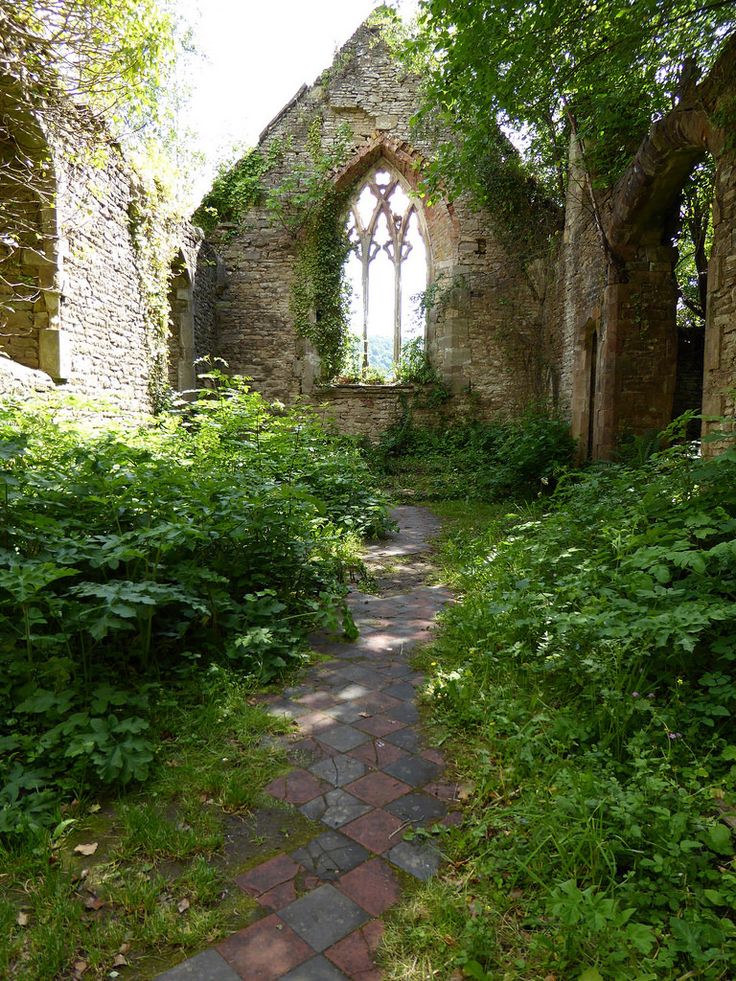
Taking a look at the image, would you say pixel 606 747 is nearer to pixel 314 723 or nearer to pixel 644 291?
pixel 314 723

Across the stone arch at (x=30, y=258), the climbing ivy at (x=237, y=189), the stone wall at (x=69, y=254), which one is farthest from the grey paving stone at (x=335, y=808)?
the climbing ivy at (x=237, y=189)

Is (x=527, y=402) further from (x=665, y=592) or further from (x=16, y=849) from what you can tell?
(x=16, y=849)

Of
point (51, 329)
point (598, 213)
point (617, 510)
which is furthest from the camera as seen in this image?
point (598, 213)

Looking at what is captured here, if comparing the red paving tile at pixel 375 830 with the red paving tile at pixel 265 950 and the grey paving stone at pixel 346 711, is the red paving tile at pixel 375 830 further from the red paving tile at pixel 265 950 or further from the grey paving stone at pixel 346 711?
the grey paving stone at pixel 346 711

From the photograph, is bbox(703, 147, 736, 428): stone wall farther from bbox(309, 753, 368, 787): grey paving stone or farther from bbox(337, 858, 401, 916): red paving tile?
bbox(337, 858, 401, 916): red paving tile

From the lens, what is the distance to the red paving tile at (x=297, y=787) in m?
2.15

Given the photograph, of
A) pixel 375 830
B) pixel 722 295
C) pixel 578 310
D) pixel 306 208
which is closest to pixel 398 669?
pixel 375 830

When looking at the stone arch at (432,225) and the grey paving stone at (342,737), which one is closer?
the grey paving stone at (342,737)

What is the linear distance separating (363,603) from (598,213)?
6873mm

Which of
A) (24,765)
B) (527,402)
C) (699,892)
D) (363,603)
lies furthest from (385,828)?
(527,402)

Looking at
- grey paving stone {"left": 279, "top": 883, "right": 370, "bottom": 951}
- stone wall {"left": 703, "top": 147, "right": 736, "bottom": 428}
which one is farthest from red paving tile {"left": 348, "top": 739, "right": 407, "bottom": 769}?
stone wall {"left": 703, "top": 147, "right": 736, "bottom": 428}

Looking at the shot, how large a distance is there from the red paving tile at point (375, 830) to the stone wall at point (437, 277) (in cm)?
1132

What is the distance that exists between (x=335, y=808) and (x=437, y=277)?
12546mm

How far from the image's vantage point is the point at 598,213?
322 inches
